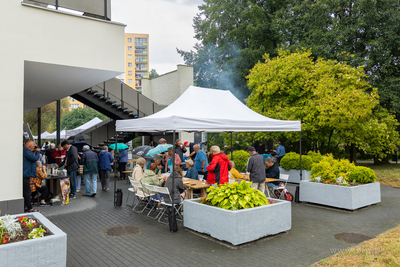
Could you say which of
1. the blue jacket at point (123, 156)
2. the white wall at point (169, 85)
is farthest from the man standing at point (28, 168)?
the white wall at point (169, 85)

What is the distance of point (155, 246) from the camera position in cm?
522

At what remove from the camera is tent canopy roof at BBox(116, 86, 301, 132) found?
6.47 m

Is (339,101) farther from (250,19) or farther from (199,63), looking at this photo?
(199,63)

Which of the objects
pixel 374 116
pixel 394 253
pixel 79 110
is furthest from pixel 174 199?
pixel 79 110

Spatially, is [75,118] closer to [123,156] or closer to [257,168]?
[123,156]

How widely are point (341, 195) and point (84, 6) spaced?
8.25 meters

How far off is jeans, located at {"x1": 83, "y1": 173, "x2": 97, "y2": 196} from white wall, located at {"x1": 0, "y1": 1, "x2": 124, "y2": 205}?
3.79 meters

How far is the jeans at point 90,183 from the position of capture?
394 inches

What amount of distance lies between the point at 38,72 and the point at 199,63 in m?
20.0

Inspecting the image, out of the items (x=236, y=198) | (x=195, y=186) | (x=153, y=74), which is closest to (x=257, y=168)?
(x=195, y=186)

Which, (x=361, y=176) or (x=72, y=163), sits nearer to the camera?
(x=361, y=176)

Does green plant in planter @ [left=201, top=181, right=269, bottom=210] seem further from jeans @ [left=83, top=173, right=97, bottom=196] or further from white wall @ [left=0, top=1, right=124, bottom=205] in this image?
jeans @ [left=83, top=173, right=97, bottom=196]

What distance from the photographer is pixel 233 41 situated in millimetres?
24453

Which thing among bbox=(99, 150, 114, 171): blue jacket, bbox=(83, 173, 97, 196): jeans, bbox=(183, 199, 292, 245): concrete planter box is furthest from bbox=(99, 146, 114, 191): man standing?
bbox=(183, 199, 292, 245): concrete planter box
